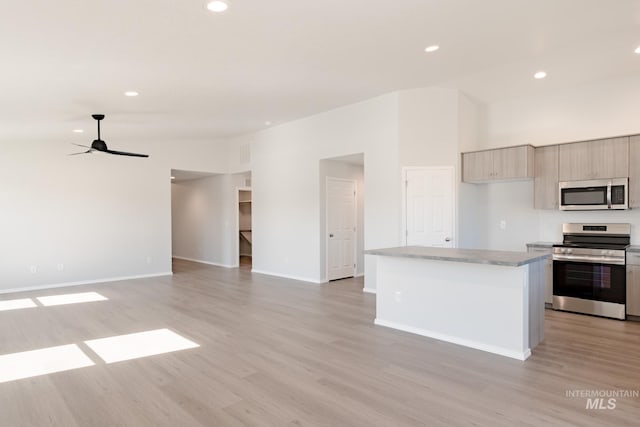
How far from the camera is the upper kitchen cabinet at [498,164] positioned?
534cm

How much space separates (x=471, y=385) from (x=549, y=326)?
216cm

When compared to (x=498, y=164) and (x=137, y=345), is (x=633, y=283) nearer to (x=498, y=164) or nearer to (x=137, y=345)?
(x=498, y=164)

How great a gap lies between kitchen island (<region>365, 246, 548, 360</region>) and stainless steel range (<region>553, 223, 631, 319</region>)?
1.49 metres

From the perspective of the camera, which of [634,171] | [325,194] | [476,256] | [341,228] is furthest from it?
[341,228]

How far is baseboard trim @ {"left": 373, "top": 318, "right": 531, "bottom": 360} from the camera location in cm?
345

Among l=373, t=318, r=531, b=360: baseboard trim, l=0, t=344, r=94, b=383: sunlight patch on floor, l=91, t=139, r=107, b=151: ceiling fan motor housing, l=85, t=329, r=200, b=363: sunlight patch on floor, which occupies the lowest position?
l=85, t=329, r=200, b=363: sunlight patch on floor

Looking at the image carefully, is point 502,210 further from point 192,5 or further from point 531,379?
point 192,5

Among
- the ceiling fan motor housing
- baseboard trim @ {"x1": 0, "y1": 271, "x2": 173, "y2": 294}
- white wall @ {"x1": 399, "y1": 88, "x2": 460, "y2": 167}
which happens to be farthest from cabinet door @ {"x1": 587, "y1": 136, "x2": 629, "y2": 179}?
baseboard trim @ {"x1": 0, "y1": 271, "x2": 173, "y2": 294}

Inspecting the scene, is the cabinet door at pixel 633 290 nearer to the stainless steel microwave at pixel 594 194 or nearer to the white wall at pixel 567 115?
the stainless steel microwave at pixel 594 194

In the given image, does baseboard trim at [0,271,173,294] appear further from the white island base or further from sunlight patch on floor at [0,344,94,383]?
the white island base

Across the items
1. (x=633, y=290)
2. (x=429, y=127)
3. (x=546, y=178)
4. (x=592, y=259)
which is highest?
(x=429, y=127)

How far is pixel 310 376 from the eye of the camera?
311 cm

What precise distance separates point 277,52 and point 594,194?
4408 mm

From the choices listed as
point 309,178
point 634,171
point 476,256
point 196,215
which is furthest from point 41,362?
point 196,215
